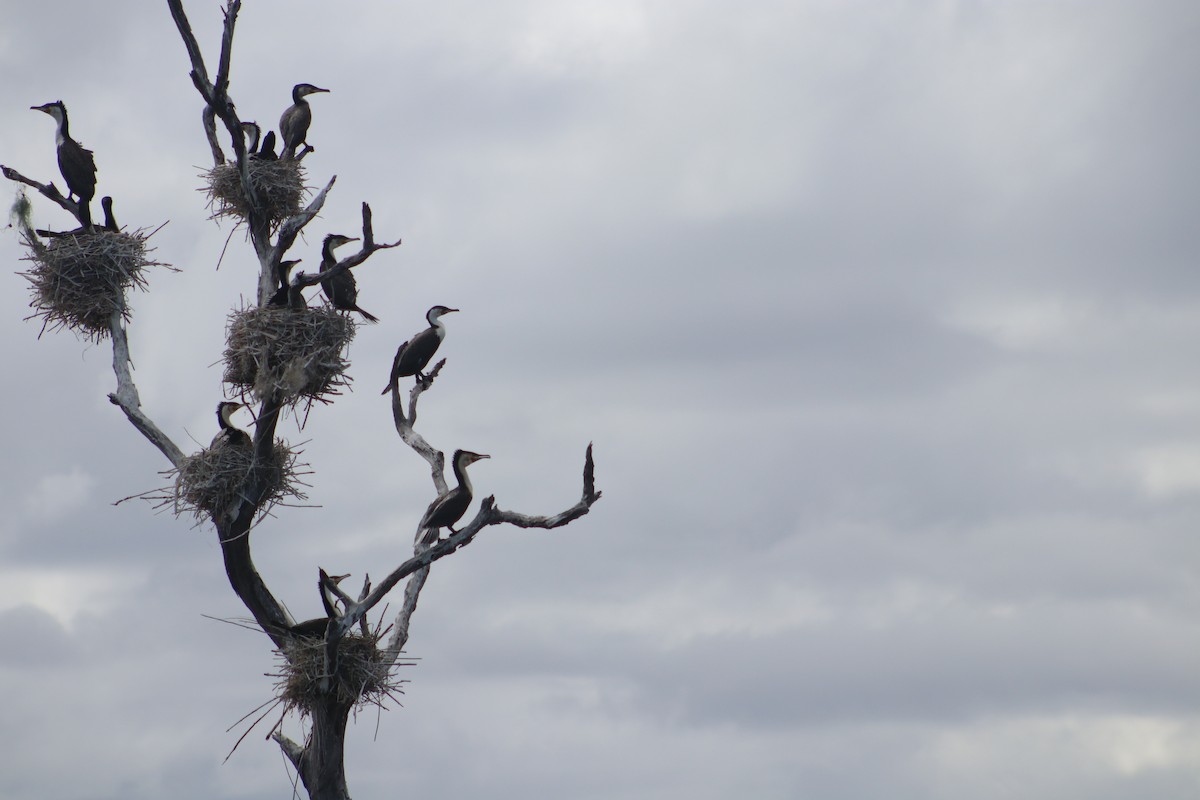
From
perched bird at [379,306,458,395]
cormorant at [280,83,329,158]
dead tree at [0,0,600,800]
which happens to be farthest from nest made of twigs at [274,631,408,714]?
cormorant at [280,83,329,158]

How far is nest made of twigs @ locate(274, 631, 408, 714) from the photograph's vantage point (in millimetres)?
11516

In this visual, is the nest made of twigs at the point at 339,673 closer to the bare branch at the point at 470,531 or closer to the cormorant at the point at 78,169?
the bare branch at the point at 470,531

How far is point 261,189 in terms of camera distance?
12.7 metres

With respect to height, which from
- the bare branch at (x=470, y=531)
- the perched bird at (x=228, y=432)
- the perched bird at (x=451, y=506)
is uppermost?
the perched bird at (x=228, y=432)

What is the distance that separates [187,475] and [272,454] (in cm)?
64

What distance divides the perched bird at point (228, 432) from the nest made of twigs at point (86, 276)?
51.6 inches

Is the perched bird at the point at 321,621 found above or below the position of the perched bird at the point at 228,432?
below

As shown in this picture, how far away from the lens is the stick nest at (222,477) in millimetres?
11734

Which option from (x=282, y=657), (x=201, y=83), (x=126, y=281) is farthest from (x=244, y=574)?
(x=201, y=83)

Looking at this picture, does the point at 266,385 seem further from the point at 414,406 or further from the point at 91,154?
the point at 91,154

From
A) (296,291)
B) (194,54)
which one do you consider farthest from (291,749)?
(194,54)

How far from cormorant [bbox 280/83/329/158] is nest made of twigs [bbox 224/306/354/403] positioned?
112 inches

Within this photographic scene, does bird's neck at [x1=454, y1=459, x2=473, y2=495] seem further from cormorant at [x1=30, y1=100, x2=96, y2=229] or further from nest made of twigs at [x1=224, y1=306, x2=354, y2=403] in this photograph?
cormorant at [x1=30, y1=100, x2=96, y2=229]

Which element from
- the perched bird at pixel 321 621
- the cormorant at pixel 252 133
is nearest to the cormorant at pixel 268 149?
the cormorant at pixel 252 133
